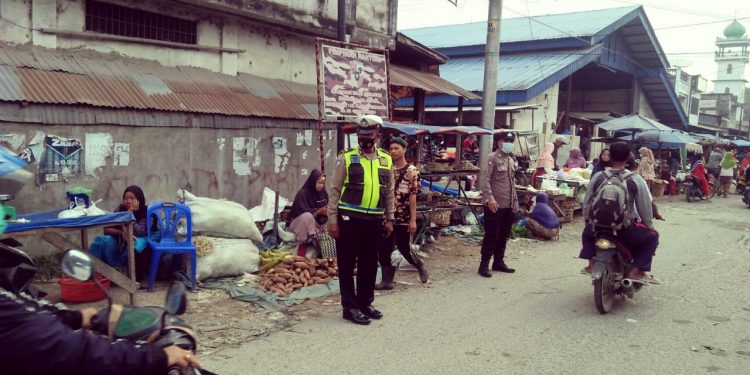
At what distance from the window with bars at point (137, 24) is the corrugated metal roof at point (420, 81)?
453 cm

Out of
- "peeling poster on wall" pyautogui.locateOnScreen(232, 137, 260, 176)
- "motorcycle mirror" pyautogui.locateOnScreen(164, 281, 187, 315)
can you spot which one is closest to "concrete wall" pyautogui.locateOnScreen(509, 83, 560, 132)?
"peeling poster on wall" pyautogui.locateOnScreen(232, 137, 260, 176)

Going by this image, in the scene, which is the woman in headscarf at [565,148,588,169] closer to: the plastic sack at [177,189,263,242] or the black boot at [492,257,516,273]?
the black boot at [492,257,516,273]

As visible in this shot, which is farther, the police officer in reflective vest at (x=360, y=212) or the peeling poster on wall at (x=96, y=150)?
the peeling poster on wall at (x=96, y=150)

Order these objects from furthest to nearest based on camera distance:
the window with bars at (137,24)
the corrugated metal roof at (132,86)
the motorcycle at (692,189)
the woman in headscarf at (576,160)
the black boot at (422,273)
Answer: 1. the motorcycle at (692,189)
2. the woman in headscarf at (576,160)
3. the window with bars at (137,24)
4. the corrugated metal roof at (132,86)
5. the black boot at (422,273)

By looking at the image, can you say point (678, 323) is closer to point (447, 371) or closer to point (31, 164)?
point (447, 371)

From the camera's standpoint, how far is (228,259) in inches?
264

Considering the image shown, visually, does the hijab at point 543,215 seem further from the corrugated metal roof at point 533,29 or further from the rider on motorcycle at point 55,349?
the corrugated metal roof at point 533,29

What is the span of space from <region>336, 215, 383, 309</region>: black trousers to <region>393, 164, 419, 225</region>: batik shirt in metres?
1.17

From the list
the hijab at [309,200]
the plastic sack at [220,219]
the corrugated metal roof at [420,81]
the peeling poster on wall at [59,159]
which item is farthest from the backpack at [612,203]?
the corrugated metal roof at [420,81]

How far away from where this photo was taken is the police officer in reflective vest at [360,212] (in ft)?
17.1

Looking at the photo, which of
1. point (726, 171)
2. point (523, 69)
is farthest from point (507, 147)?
point (726, 171)

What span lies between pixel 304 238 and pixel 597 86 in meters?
25.1

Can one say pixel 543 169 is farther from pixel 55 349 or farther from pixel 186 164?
pixel 55 349

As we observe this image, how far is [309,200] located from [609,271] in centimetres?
402
